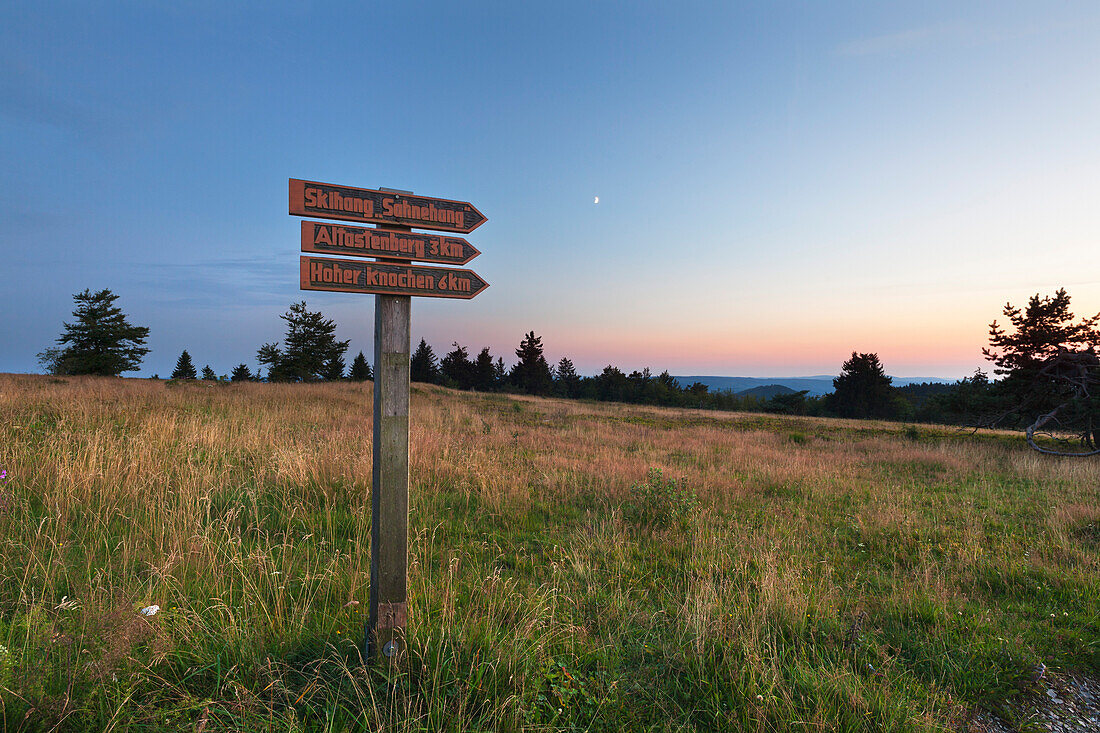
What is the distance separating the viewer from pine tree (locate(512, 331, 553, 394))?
7562cm

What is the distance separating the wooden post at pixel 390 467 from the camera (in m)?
3.00

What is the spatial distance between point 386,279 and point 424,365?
78.8m

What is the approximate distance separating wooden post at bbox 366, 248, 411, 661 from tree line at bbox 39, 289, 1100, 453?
45.1ft

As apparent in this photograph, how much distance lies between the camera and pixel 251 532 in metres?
4.89

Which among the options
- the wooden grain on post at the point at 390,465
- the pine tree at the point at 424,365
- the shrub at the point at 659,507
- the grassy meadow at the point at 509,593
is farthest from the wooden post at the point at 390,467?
the pine tree at the point at 424,365

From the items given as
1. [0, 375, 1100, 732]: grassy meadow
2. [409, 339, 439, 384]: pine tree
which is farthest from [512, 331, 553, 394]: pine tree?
[0, 375, 1100, 732]: grassy meadow

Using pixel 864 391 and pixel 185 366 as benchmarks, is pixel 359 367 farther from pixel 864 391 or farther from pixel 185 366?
pixel 864 391

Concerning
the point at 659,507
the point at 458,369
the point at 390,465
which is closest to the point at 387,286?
the point at 390,465

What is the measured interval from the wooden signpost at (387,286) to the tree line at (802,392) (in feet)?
45.0

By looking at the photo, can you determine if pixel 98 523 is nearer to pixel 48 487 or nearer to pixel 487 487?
pixel 48 487

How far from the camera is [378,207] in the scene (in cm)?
306

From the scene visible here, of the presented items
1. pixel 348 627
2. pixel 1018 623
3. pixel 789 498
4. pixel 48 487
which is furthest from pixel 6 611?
pixel 789 498

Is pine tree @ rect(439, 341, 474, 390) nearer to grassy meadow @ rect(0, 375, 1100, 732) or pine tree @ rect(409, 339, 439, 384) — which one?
pine tree @ rect(409, 339, 439, 384)

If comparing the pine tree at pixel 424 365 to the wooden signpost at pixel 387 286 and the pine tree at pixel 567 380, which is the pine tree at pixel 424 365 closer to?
the pine tree at pixel 567 380
